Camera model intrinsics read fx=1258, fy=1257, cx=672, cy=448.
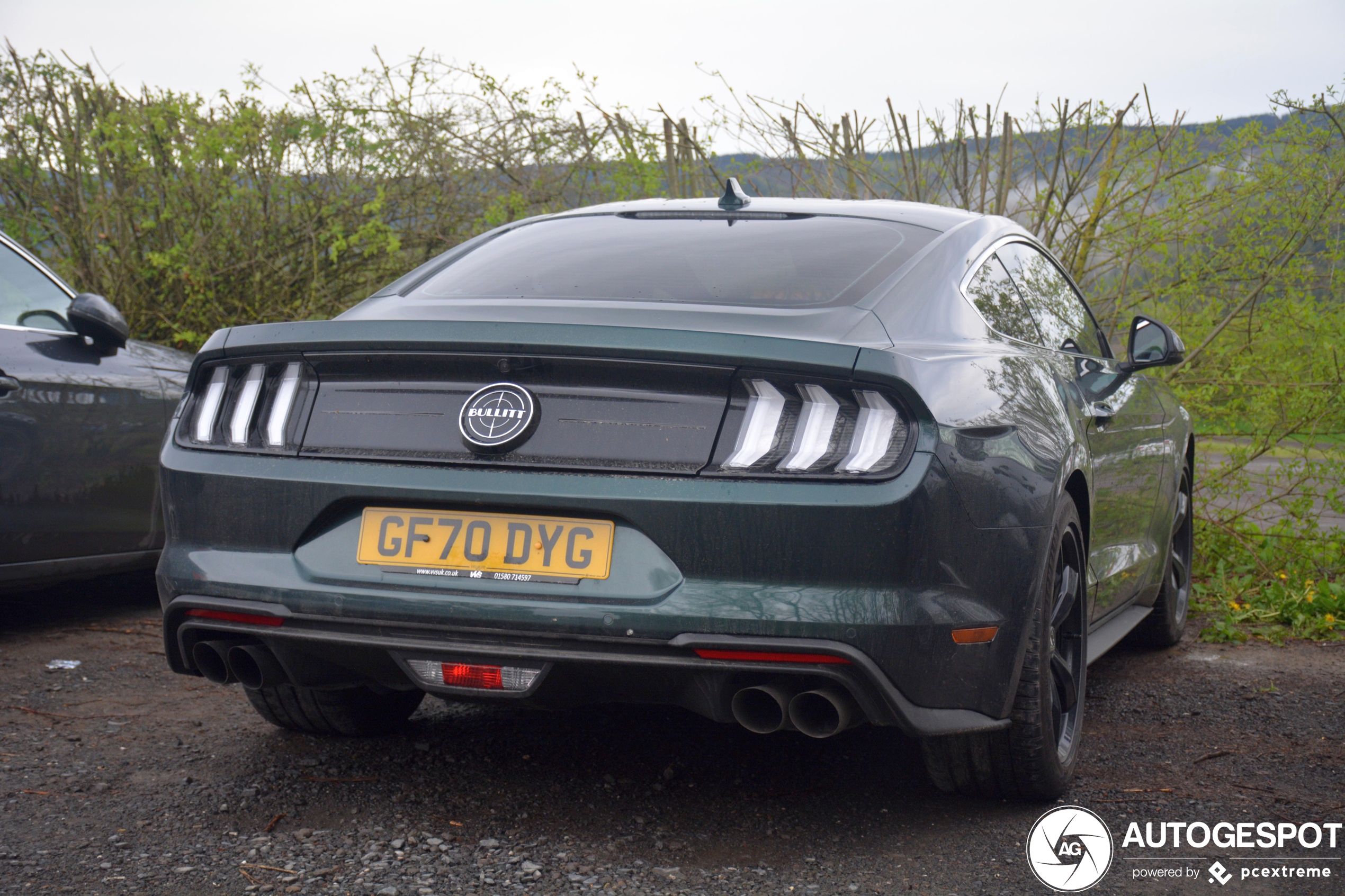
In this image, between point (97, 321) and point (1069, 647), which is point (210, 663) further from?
point (97, 321)

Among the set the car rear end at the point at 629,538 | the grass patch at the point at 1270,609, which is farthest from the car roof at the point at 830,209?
the grass patch at the point at 1270,609

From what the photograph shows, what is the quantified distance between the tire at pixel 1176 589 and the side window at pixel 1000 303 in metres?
1.71

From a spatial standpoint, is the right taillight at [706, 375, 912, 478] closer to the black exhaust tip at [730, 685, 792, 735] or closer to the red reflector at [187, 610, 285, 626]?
the black exhaust tip at [730, 685, 792, 735]

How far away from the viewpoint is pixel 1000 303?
3.21 m

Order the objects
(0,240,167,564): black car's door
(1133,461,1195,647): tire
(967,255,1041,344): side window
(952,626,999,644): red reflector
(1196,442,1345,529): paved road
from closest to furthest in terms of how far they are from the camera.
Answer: (952,626,999,644): red reflector < (967,255,1041,344): side window < (0,240,167,564): black car's door < (1133,461,1195,647): tire < (1196,442,1345,529): paved road

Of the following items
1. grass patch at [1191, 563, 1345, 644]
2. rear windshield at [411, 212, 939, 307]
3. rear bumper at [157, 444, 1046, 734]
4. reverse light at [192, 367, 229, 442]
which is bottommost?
grass patch at [1191, 563, 1345, 644]

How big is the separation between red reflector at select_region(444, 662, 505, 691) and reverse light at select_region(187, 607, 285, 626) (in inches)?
13.6

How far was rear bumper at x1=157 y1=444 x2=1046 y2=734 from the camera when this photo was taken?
7.39 feet

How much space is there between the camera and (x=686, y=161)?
7.73m

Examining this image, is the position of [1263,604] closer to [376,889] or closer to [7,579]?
[376,889]

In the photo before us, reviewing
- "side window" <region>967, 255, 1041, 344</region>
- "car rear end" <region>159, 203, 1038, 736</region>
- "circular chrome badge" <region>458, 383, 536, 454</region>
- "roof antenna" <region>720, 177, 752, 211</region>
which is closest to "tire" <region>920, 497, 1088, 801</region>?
"car rear end" <region>159, 203, 1038, 736</region>

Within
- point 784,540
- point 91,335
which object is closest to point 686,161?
point 91,335

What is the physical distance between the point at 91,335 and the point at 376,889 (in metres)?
3.14

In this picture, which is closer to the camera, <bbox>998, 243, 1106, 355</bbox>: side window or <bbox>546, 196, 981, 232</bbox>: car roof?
<bbox>546, 196, 981, 232</bbox>: car roof
